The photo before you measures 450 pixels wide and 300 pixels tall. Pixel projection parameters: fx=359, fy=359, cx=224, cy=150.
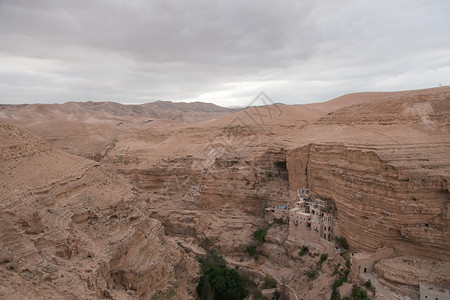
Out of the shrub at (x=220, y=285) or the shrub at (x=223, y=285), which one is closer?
the shrub at (x=220, y=285)

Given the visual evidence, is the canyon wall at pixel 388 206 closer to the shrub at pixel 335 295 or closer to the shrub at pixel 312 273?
the shrub at pixel 335 295

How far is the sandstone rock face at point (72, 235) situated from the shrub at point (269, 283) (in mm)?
4334

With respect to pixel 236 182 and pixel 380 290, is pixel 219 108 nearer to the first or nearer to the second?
pixel 236 182

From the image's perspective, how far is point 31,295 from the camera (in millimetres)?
9492

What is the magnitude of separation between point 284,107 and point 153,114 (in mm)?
86489

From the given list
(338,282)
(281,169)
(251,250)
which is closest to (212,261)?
(251,250)

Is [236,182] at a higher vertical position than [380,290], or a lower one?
higher

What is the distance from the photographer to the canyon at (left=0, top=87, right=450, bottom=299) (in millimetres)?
12133

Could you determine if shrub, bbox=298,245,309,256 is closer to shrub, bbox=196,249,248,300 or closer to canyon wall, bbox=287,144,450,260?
canyon wall, bbox=287,144,450,260

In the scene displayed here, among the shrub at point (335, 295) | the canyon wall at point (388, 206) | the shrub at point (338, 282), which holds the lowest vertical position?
the shrub at point (335, 295)

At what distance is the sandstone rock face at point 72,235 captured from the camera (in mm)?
10633

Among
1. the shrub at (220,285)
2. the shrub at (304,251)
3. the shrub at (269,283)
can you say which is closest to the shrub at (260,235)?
the shrub at (269,283)

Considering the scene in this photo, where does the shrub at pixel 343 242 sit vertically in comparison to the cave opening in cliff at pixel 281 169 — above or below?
below

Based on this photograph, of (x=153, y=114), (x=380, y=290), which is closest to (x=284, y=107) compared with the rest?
(x=380, y=290)
